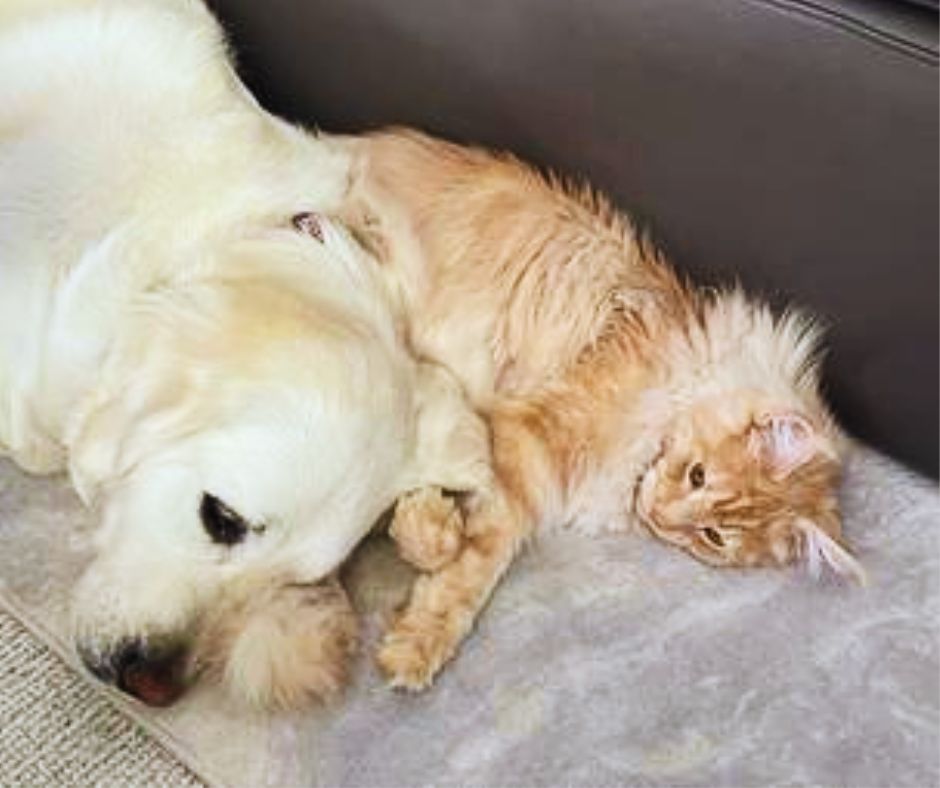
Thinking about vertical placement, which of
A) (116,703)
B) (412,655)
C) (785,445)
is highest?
(785,445)

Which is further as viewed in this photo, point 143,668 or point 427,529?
point 427,529

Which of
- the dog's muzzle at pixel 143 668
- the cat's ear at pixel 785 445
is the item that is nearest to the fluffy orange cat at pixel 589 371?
the cat's ear at pixel 785 445

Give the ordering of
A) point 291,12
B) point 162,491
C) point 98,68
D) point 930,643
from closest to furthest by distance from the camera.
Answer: point 162,491, point 930,643, point 98,68, point 291,12

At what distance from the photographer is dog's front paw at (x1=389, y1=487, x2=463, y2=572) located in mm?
1392

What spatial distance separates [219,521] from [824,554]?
A: 590 mm

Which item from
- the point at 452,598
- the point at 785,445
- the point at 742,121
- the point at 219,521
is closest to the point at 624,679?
the point at 452,598

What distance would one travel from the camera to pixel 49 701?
4.27 feet

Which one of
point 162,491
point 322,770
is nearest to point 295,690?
point 322,770

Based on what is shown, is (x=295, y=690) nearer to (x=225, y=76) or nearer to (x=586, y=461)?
(x=586, y=461)

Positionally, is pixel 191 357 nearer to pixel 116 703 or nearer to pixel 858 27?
pixel 116 703

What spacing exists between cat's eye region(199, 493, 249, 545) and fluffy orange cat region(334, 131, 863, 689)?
0.23m

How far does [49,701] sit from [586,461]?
0.57m

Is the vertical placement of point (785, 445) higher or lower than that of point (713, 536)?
higher

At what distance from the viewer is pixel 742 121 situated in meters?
1.42
